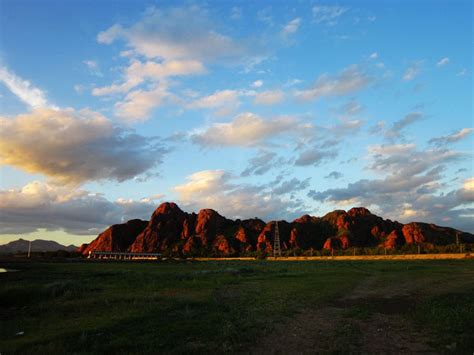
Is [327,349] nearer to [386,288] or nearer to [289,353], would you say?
[289,353]

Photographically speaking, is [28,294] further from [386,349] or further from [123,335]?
[386,349]

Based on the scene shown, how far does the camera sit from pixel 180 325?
16.5 m

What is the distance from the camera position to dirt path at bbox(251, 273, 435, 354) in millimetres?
12891

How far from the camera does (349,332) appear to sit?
49.1 ft

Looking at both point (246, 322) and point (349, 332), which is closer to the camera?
point (349, 332)

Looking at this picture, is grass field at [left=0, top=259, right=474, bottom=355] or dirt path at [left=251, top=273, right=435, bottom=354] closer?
dirt path at [left=251, top=273, right=435, bottom=354]

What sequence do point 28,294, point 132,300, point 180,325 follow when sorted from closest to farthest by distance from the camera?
point 180,325 < point 132,300 < point 28,294

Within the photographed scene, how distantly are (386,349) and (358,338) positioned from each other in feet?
4.76

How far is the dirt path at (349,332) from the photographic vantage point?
1289cm

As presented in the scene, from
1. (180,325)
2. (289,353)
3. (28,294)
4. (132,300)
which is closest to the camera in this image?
(289,353)

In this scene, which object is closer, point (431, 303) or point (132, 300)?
point (431, 303)

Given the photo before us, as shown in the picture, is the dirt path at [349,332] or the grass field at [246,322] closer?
the dirt path at [349,332]

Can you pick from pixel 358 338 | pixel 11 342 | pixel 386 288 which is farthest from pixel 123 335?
pixel 386 288

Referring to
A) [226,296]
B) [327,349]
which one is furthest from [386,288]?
[327,349]
